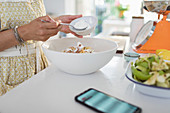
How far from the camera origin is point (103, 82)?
2.17ft

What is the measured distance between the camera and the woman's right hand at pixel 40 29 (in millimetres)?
812

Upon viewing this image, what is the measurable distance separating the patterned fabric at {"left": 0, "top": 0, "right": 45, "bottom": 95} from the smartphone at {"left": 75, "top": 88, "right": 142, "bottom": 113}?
0.62 metres

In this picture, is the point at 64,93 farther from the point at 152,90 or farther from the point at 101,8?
the point at 101,8

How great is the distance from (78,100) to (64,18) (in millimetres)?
679

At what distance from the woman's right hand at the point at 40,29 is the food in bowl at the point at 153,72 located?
459mm

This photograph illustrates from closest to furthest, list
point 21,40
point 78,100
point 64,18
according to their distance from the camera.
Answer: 1. point 78,100
2. point 21,40
3. point 64,18

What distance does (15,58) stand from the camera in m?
1.00

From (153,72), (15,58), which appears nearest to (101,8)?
(15,58)

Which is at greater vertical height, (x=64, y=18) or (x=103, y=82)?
(x=64, y=18)

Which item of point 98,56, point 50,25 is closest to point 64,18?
point 50,25

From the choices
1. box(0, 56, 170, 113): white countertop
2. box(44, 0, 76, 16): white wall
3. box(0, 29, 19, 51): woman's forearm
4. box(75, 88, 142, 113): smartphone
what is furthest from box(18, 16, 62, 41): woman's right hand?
box(44, 0, 76, 16): white wall

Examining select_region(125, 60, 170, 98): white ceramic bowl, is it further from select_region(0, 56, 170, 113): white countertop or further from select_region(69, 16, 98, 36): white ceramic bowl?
select_region(69, 16, 98, 36): white ceramic bowl

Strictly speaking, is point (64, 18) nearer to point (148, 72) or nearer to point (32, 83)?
point (32, 83)

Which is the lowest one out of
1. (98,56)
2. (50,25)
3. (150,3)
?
(98,56)
